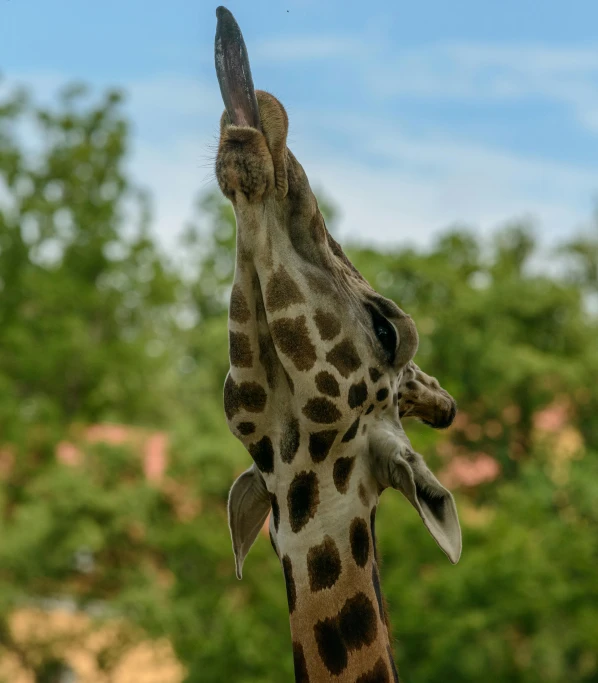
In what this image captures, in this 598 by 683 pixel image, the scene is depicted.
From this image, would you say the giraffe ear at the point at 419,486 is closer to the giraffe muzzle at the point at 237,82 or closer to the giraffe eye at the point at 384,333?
the giraffe eye at the point at 384,333

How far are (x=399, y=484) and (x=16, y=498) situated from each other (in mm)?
17399

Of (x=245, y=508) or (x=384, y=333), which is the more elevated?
(x=384, y=333)

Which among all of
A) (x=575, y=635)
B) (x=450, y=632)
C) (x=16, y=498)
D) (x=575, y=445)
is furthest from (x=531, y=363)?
(x=16, y=498)

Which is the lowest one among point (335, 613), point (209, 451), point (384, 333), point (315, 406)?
point (209, 451)

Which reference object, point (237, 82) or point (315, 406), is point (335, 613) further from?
point (237, 82)

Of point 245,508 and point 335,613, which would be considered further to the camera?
point 245,508

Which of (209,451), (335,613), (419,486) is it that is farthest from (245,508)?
(209,451)

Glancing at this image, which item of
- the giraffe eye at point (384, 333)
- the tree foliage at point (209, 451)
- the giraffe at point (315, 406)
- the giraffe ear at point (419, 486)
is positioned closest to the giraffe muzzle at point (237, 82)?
the giraffe at point (315, 406)

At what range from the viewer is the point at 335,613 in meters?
2.70

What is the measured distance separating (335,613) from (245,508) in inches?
18.5

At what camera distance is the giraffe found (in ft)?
8.39

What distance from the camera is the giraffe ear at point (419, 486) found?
262cm

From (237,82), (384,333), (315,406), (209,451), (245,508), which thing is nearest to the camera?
(237,82)

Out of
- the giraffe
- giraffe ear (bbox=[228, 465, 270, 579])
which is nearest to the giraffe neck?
the giraffe
